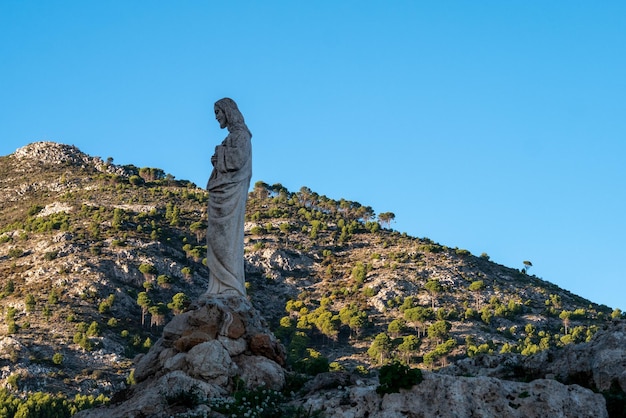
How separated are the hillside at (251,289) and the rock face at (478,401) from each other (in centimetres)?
3727

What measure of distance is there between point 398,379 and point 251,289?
223 feet

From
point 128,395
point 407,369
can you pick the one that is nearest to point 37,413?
point 128,395

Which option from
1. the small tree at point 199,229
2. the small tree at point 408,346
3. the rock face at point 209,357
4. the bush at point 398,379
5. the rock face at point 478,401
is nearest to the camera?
the rock face at point 478,401

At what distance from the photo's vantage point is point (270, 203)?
→ 118m

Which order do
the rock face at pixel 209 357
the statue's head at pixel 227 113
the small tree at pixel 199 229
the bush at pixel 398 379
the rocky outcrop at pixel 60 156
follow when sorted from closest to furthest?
the bush at pixel 398 379, the rock face at pixel 209 357, the statue's head at pixel 227 113, the small tree at pixel 199 229, the rocky outcrop at pixel 60 156

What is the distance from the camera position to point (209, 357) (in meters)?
17.5

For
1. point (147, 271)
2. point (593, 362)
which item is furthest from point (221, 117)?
point (147, 271)

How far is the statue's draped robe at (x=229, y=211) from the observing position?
19.8m

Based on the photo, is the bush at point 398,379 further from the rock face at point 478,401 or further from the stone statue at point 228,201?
the stone statue at point 228,201

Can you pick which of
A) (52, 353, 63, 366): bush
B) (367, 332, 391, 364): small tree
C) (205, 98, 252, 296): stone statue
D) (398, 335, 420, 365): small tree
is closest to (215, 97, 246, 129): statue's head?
(205, 98, 252, 296): stone statue

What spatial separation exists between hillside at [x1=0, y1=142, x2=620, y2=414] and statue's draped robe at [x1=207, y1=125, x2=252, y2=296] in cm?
3294

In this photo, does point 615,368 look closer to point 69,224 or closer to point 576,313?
point 576,313

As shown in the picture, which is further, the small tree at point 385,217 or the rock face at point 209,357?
the small tree at point 385,217

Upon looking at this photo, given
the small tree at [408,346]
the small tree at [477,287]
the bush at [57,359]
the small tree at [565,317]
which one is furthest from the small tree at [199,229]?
the small tree at [565,317]
